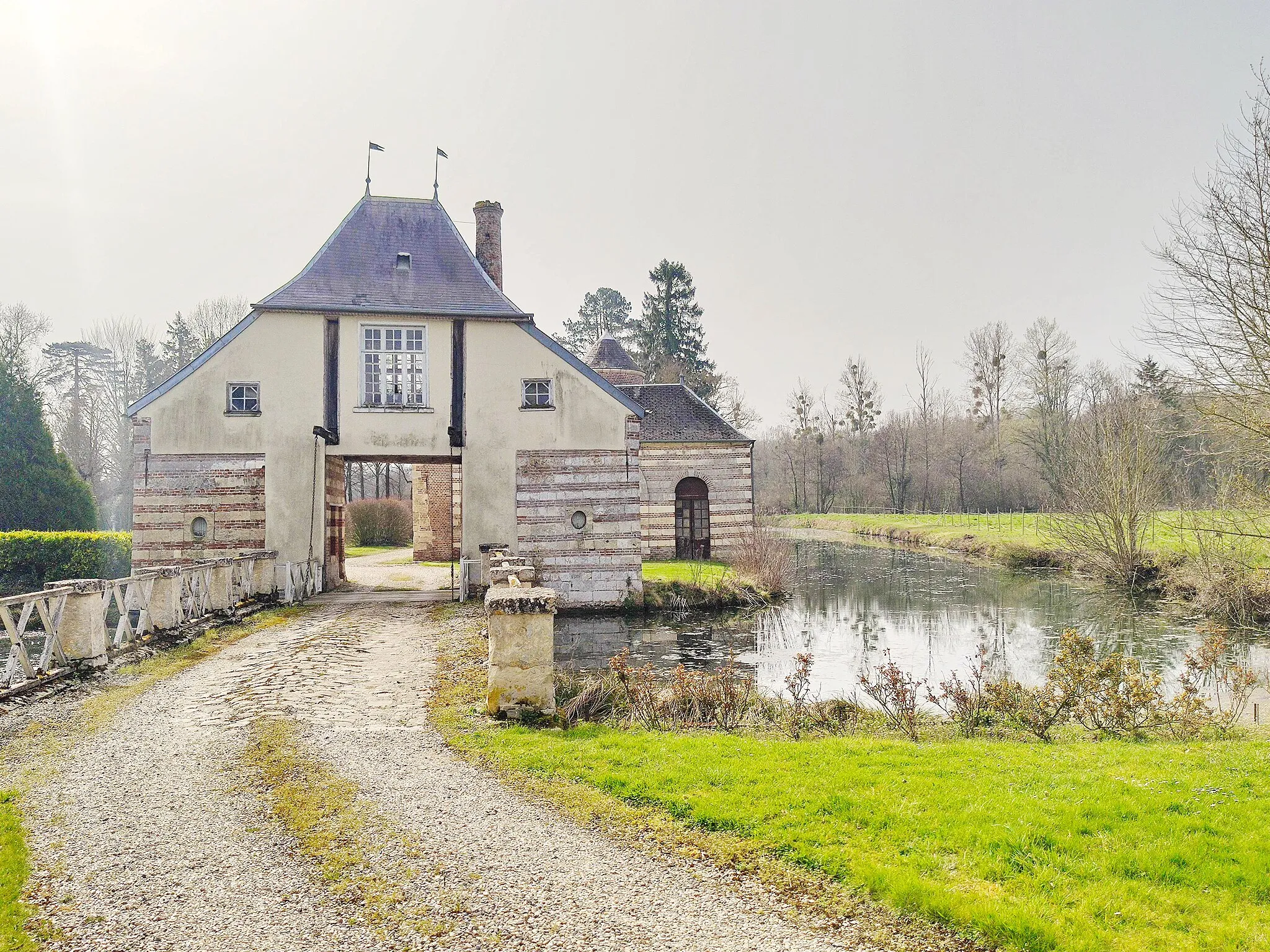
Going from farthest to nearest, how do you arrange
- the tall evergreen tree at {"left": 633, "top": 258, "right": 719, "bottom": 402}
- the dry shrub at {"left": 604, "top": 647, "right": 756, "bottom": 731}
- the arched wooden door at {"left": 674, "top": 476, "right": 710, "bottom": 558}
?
1. the tall evergreen tree at {"left": 633, "top": 258, "right": 719, "bottom": 402}
2. the arched wooden door at {"left": 674, "top": 476, "right": 710, "bottom": 558}
3. the dry shrub at {"left": 604, "top": 647, "right": 756, "bottom": 731}

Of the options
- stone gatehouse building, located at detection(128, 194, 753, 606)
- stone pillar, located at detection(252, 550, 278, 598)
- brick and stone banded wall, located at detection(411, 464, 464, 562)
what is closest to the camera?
stone pillar, located at detection(252, 550, 278, 598)

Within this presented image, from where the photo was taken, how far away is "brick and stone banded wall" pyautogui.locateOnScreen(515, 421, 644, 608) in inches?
625

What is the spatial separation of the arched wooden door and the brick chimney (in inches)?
361

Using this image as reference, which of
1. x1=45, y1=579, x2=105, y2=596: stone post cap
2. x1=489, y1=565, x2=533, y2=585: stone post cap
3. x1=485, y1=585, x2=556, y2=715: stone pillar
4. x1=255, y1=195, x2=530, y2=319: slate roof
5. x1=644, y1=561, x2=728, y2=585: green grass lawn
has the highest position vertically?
x1=255, y1=195, x2=530, y2=319: slate roof

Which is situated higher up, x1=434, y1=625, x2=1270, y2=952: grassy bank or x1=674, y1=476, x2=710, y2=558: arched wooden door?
x1=674, y1=476, x2=710, y2=558: arched wooden door

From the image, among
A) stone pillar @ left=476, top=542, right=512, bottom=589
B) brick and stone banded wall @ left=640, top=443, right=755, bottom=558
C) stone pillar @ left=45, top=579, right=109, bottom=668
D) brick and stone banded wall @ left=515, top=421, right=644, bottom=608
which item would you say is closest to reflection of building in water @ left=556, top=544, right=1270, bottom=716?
brick and stone banded wall @ left=515, top=421, right=644, bottom=608

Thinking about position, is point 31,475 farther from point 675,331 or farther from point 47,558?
point 675,331

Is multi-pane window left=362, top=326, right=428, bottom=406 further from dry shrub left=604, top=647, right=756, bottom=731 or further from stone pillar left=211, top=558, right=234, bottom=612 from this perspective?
dry shrub left=604, top=647, right=756, bottom=731

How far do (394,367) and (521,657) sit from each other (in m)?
10.00

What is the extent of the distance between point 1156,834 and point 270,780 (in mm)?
5329

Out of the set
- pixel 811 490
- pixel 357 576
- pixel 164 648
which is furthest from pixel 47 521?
pixel 811 490

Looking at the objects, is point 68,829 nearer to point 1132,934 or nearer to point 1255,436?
point 1132,934

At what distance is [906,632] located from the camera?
1583 cm

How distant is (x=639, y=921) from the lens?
3.57 m
